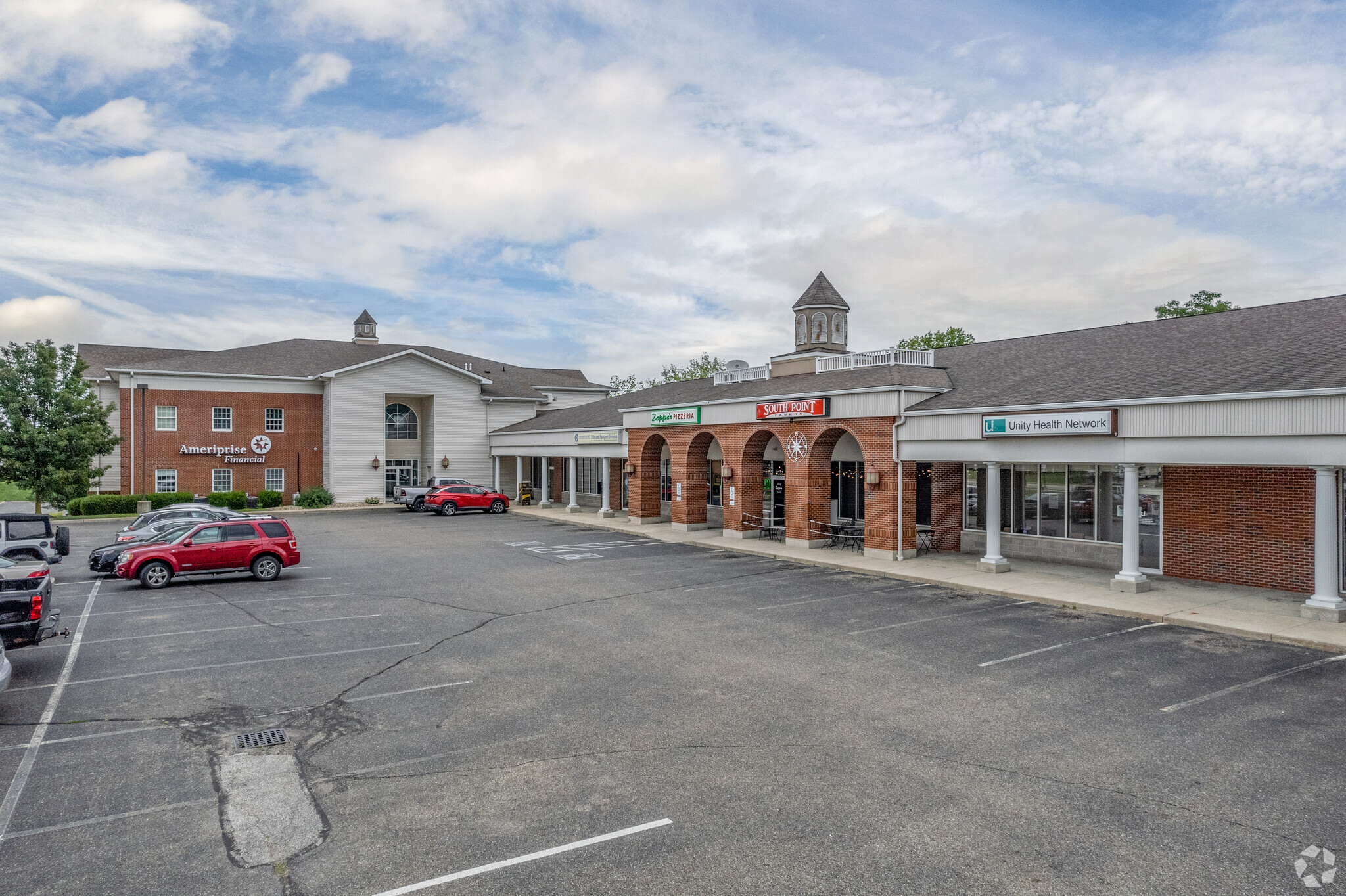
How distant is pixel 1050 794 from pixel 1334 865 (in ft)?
6.52

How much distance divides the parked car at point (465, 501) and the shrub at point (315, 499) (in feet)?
23.9

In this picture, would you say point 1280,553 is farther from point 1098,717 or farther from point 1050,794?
point 1050,794

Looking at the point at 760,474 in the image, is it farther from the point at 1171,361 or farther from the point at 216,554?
the point at 216,554

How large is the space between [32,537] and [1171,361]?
2689 cm

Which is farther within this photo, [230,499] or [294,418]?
[294,418]

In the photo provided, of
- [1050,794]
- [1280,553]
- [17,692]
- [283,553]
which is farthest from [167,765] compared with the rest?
[1280,553]

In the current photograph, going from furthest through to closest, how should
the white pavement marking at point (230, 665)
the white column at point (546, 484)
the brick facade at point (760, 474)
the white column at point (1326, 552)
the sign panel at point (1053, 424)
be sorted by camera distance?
the white column at point (546, 484) → the brick facade at point (760, 474) → the sign panel at point (1053, 424) → the white column at point (1326, 552) → the white pavement marking at point (230, 665)

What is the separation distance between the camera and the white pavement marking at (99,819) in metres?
6.54

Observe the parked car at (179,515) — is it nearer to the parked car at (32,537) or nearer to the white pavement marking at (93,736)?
the parked car at (32,537)

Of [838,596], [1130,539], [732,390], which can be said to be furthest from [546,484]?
[1130,539]

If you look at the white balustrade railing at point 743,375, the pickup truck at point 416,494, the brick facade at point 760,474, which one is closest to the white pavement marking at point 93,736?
the brick facade at point 760,474

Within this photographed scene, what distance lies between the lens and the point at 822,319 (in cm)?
3184

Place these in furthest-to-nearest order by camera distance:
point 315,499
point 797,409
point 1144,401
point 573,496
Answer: point 315,499 → point 573,496 → point 797,409 → point 1144,401

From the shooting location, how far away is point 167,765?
8.01 m
